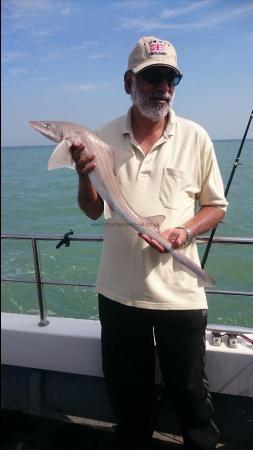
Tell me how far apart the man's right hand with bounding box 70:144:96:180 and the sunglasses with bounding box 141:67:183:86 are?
53 cm

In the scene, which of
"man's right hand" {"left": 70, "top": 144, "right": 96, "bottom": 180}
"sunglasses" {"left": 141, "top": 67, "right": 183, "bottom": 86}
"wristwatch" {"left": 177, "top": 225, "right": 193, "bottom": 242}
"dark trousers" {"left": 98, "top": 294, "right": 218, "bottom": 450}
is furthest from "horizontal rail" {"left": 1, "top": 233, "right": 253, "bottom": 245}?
"sunglasses" {"left": 141, "top": 67, "right": 183, "bottom": 86}

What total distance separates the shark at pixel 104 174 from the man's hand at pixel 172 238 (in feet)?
0.06

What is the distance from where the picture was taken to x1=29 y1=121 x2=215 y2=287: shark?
2078 millimetres

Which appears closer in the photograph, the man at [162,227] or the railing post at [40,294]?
the man at [162,227]

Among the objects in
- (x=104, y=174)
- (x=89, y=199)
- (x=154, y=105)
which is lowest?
(x=89, y=199)

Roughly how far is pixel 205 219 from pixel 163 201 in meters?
0.26

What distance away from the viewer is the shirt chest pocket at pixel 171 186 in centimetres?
215

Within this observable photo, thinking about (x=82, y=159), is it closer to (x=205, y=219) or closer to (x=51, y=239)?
(x=205, y=219)

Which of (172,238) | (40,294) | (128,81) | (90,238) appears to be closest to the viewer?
(172,238)

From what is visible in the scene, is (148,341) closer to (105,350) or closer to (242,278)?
(105,350)

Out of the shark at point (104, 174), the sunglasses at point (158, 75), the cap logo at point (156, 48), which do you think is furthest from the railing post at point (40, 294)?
the cap logo at point (156, 48)

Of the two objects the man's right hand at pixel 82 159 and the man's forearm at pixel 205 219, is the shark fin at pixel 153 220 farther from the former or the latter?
the man's right hand at pixel 82 159

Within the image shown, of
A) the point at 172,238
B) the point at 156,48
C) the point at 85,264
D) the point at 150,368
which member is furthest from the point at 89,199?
the point at 85,264

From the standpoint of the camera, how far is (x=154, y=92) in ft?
7.21
